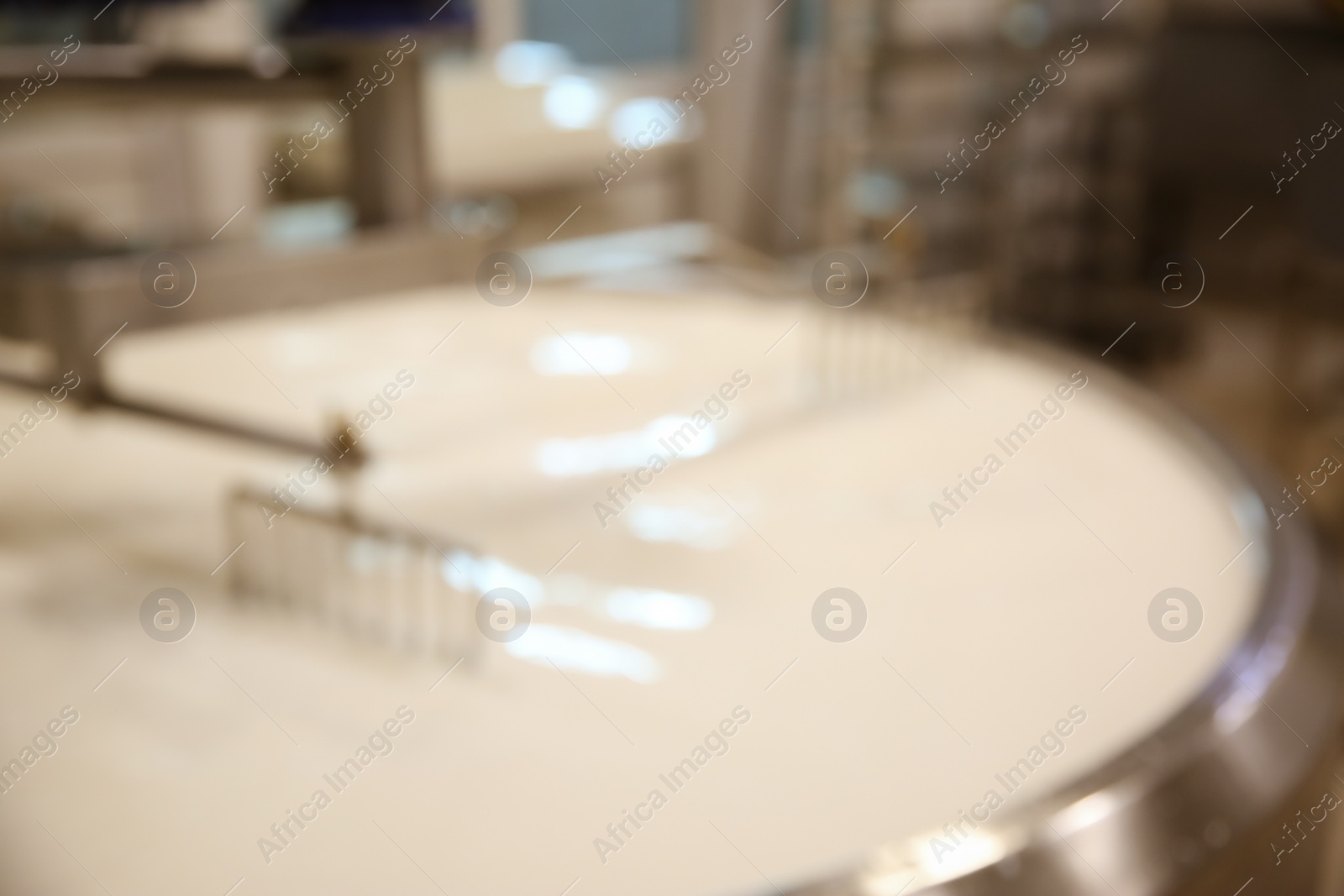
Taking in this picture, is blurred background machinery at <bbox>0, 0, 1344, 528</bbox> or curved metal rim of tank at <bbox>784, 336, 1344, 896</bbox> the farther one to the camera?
blurred background machinery at <bbox>0, 0, 1344, 528</bbox>

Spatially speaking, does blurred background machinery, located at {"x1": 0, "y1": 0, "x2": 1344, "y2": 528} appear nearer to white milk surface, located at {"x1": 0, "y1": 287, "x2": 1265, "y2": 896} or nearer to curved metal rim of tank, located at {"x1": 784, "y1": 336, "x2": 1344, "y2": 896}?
white milk surface, located at {"x1": 0, "y1": 287, "x2": 1265, "y2": 896}

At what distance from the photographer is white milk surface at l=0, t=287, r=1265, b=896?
1.59 ft

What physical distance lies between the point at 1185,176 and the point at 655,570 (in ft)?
8.52

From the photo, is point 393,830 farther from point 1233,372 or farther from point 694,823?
point 1233,372

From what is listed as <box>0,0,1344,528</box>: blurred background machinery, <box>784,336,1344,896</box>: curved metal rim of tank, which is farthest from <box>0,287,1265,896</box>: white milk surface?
<box>0,0,1344,528</box>: blurred background machinery

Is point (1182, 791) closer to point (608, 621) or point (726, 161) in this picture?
point (608, 621)

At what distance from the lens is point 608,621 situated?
710 mm

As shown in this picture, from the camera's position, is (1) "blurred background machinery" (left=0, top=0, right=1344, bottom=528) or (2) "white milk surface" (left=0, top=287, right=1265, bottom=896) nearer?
(2) "white milk surface" (left=0, top=287, right=1265, bottom=896)

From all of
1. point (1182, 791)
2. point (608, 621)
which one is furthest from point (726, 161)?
point (1182, 791)

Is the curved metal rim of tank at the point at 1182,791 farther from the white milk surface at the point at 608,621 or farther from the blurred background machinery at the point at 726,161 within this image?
the blurred background machinery at the point at 726,161

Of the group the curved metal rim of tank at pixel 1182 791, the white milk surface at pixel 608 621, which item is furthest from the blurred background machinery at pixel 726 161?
the curved metal rim of tank at pixel 1182 791

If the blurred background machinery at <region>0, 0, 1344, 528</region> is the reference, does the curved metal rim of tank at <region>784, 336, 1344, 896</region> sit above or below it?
below

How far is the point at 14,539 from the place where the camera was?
0.76m

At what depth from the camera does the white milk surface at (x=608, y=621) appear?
484mm
